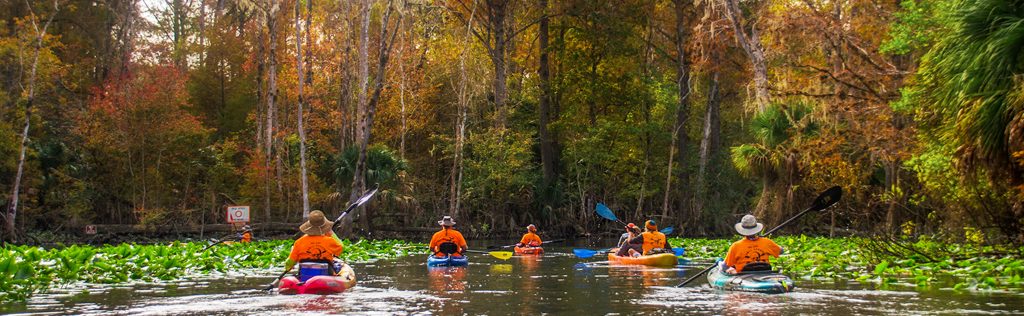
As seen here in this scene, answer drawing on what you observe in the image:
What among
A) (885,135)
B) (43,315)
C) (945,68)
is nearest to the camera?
(43,315)

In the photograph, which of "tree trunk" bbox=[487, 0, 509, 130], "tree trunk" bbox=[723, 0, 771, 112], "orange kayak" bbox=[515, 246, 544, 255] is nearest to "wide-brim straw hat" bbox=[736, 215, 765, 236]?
"tree trunk" bbox=[723, 0, 771, 112]

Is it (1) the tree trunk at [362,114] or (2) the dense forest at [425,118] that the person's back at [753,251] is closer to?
(2) the dense forest at [425,118]

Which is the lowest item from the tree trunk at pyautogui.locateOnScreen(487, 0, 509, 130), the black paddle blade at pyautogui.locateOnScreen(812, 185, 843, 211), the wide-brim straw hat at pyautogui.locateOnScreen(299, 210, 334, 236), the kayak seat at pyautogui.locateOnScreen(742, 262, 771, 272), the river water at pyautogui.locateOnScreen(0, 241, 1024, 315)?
the river water at pyautogui.locateOnScreen(0, 241, 1024, 315)

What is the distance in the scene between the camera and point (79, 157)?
135ft

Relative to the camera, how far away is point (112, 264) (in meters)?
18.4

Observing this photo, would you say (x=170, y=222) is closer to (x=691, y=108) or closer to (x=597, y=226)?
(x=597, y=226)

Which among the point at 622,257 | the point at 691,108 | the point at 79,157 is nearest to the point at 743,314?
the point at 622,257

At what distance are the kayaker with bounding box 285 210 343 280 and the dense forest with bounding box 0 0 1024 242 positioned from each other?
44.7 feet

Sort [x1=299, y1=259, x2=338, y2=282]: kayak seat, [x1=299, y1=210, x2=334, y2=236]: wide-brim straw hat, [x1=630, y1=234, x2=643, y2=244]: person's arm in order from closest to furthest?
[x1=299, y1=259, x2=338, y2=282]: kayak seat, [x1=299, y1=210, x2=334, y2=236]: wide-brim straw hat, [x1=630, y1=234, x2=643, y2=244]: person's arm

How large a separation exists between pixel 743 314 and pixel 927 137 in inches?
319

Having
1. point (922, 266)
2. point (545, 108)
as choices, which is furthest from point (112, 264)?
point (545, 108)

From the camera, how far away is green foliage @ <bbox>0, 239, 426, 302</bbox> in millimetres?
14359

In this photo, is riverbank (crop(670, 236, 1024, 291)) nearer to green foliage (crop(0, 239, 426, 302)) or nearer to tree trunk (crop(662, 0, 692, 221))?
green foliage (crop(0, 239, 426, 302))

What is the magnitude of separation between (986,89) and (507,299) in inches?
296
